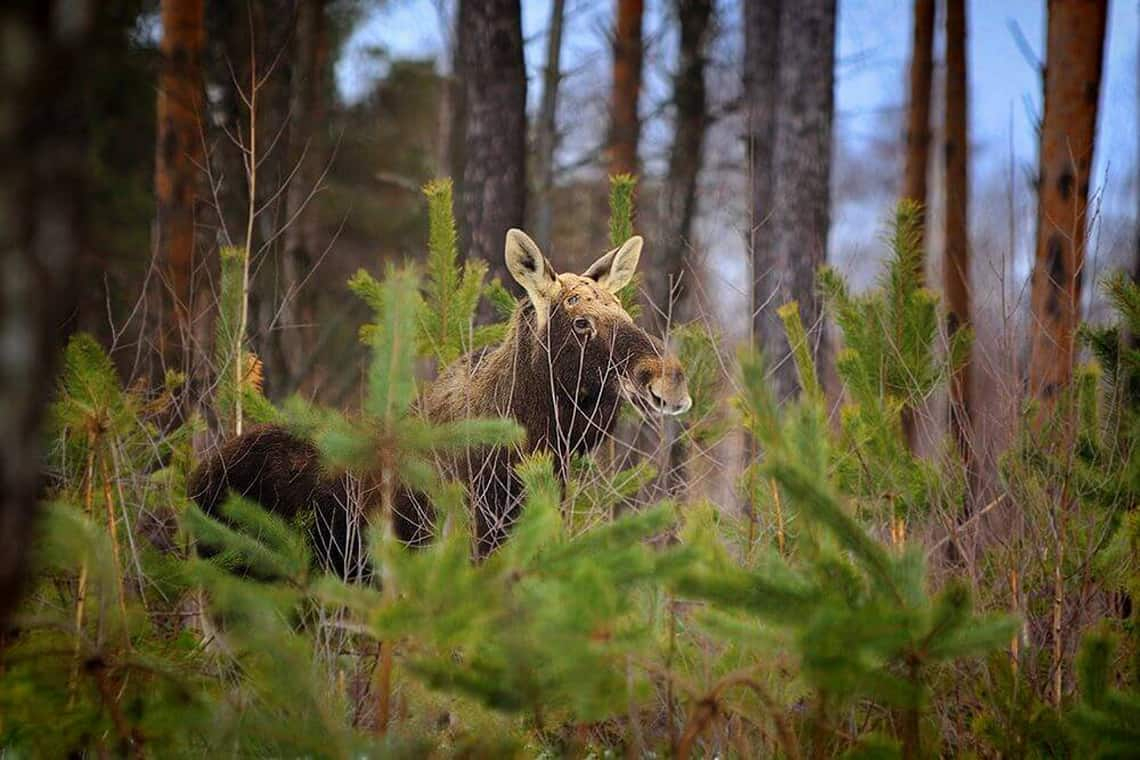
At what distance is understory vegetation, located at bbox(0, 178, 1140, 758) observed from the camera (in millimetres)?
2320

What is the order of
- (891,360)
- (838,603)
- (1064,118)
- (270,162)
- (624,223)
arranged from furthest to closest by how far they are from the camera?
(270,162), (1064,118), (624,223), (891,360), (838,603)

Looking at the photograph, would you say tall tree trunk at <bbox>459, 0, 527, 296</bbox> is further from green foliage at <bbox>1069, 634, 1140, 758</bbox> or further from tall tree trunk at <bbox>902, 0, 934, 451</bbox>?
A: tall tree trunk at <bbox>902, 0, 934, 451</bbox>

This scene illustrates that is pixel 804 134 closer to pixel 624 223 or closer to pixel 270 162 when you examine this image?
pixel 624 223

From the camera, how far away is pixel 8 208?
62.3 inches

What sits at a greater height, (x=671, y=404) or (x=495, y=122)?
(x=495, y=122)

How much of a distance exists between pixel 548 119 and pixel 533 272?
11519 millimetres

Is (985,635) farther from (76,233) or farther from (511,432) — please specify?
(76,233)

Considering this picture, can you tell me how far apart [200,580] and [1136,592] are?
3.01 metres

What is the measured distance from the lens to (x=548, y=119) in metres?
15.9

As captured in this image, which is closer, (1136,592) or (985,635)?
(985,635)

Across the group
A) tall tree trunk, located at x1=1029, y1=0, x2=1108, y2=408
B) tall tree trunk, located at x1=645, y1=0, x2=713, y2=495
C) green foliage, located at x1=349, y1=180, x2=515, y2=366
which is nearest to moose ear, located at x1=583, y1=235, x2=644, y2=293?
green foliage, located at x1=349, y1=180, x2=515, y2=366

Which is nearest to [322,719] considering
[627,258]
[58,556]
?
[58,556]

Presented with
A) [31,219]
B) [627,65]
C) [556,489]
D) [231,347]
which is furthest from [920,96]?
[31,219]

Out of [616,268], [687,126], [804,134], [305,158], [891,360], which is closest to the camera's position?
[891,360]
